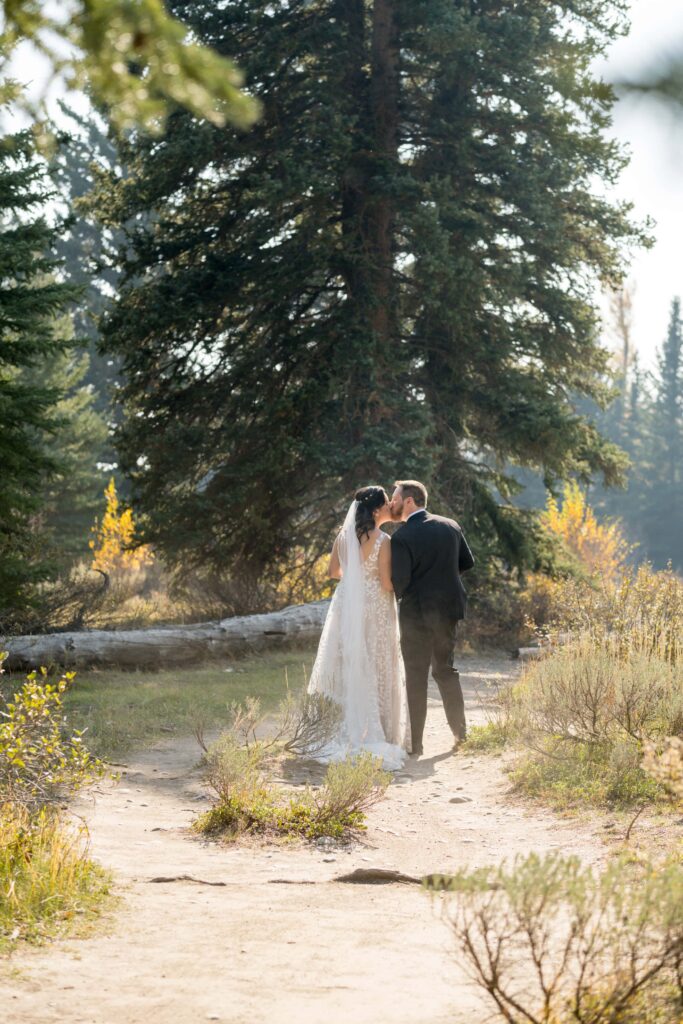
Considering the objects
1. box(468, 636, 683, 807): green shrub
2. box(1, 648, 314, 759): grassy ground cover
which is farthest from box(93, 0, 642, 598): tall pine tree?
box(468, 636, 683, 807): green shrub

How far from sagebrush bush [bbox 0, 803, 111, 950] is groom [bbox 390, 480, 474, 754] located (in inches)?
171

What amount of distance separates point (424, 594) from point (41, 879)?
5.01m

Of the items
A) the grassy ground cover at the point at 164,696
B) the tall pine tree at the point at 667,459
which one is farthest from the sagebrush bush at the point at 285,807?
the tall pine tree at the point at 667,459

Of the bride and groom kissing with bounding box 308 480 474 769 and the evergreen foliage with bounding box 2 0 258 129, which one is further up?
the evergreen foliage with bounding box 2 0 258 129

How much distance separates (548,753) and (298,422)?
10235 millimetres

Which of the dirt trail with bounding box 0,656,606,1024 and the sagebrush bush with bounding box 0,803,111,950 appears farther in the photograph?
the sagebrush bush with bounding box 0,803,111,950

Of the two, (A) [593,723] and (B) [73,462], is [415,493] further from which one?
(B) [73,462]

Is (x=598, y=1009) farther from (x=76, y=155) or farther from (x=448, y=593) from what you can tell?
(x=76, y=155)

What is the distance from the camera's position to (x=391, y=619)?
9633 millimetres

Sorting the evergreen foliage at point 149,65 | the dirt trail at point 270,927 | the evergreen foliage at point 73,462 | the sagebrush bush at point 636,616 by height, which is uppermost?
the evergreen foliage at point 73,462

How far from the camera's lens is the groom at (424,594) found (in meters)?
9.47

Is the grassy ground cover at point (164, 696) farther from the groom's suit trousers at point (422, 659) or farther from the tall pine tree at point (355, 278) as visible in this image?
the tall pine tree at point (355, 278)

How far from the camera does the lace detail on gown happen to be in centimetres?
944

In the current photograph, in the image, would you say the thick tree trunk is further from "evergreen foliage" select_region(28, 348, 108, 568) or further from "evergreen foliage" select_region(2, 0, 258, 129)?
"evergreen foliage" select_region(2, 0, 258, 129)
